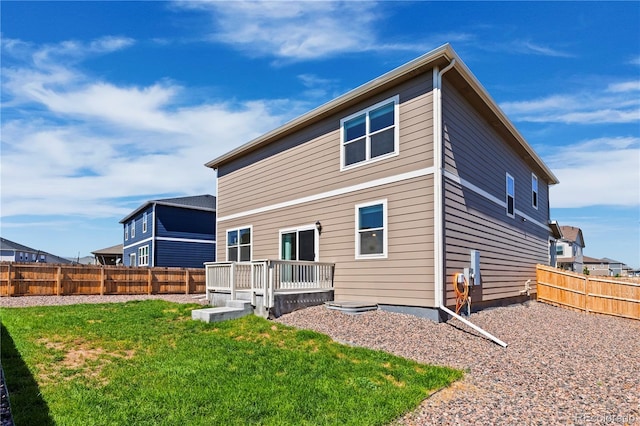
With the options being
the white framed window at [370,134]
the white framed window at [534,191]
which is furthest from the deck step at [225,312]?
the white framed window at [534,191]

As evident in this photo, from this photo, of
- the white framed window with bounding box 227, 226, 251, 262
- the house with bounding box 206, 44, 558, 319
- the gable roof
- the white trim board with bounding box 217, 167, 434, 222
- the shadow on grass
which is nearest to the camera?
the shadow on grass

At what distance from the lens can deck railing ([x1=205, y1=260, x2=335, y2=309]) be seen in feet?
30.1

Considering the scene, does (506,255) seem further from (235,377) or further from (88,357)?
(88,357)

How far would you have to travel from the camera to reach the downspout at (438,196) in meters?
8.52

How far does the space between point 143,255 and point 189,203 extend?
4793 mm

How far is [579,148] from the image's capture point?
20.0m

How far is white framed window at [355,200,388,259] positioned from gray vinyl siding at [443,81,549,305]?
4.76ft

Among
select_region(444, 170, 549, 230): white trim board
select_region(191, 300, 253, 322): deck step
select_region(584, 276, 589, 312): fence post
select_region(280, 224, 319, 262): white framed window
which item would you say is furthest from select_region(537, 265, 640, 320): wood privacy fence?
select_region(191, 300, 253, 322): deck step

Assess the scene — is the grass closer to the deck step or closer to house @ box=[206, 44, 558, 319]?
the deck step

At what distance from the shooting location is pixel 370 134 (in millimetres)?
10258

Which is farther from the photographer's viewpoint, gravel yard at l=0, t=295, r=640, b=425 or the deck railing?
the deck railing

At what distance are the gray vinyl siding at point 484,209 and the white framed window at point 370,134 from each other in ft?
4.13

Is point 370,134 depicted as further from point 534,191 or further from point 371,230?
point 534,191

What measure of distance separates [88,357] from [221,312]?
9.99ft
